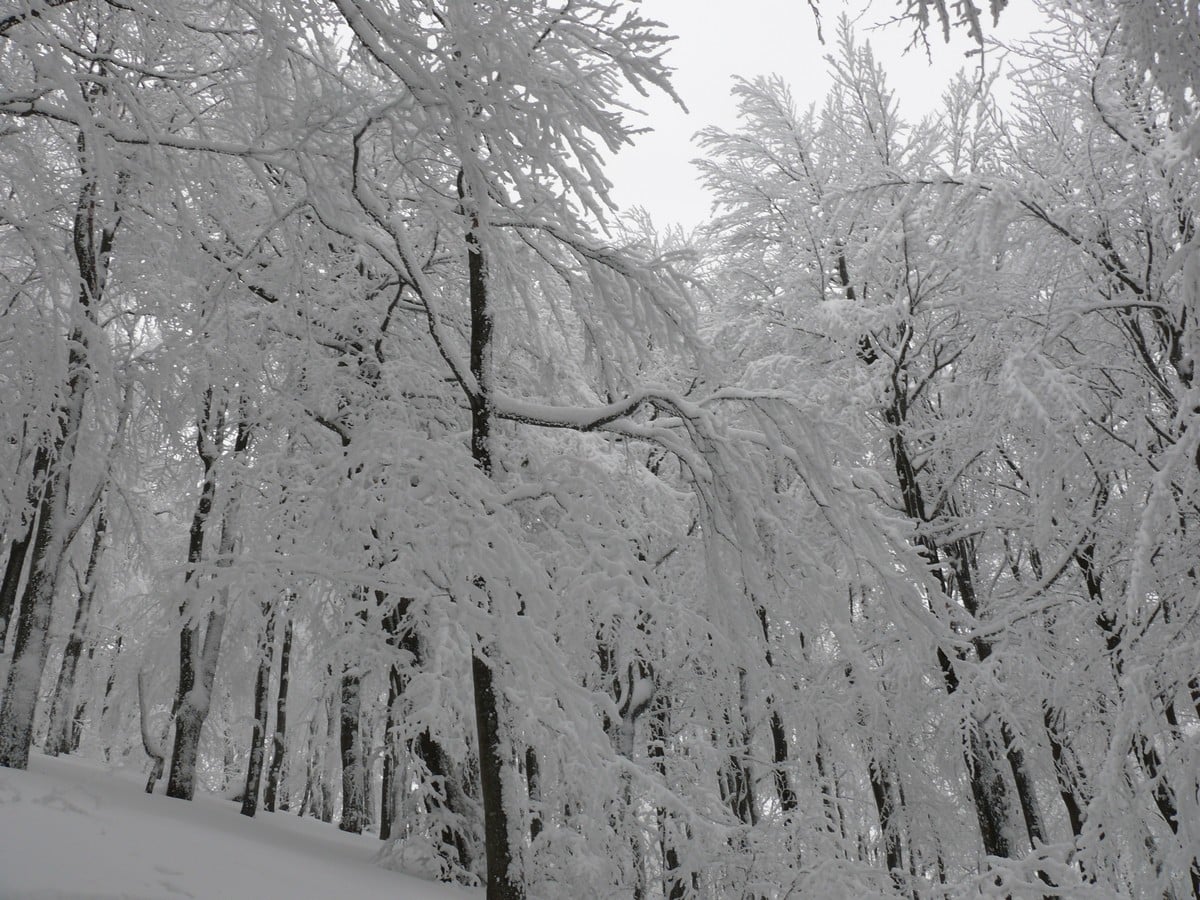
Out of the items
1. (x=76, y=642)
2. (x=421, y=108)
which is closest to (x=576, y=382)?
(x=421, y=108)

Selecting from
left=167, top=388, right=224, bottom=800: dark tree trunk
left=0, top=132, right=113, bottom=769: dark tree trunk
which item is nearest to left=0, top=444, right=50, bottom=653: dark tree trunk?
left=0, top=132, right=113, bottom=769: dark tree trunk

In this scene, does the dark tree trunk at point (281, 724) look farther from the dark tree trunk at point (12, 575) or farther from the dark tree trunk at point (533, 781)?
the dark tree trunk at point (533, 781)

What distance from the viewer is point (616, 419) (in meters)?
5.17

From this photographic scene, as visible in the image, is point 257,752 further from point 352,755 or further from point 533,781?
point 533,781

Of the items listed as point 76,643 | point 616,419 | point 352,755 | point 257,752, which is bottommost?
point 352,755

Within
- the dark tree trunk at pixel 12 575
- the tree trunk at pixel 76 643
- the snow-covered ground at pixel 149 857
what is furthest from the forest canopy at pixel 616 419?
the tree trunk at pixel 76 643

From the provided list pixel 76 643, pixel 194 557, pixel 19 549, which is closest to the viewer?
pixel 19 549

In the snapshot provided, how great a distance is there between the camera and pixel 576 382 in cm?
968

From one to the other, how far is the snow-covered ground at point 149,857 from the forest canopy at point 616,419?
106 cm

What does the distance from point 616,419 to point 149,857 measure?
11.9ft

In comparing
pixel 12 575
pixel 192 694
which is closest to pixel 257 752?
pixel 192 694

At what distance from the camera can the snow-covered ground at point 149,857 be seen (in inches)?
135

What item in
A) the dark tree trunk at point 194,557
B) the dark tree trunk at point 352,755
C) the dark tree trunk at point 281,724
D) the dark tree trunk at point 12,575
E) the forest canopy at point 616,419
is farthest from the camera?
the dark tree trunk at point 281,724

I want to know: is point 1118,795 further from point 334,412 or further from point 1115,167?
point 334,412
